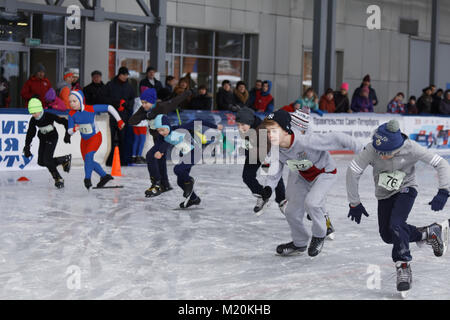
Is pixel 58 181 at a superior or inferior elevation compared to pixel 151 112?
inferior

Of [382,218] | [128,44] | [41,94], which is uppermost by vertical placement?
[128,44]

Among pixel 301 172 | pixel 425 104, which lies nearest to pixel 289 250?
pixel 301 172

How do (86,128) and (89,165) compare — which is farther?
(89,165)

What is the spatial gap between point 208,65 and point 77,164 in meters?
10.0

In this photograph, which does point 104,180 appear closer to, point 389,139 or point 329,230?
point 329,230

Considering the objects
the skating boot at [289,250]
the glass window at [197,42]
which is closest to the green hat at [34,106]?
the skating boot at [289,250]

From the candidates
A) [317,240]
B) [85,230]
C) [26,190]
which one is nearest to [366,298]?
[317,240]

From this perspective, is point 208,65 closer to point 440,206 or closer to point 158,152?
point 158,152

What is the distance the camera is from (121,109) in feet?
44.7

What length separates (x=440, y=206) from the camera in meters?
4.98

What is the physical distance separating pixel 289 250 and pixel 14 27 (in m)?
13.9

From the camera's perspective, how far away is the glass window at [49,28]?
60.6 feet

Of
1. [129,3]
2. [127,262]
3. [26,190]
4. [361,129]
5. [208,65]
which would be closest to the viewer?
[127,262]

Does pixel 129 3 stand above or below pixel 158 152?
above
